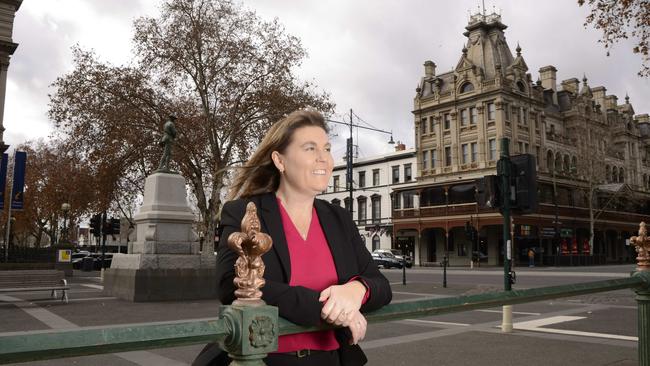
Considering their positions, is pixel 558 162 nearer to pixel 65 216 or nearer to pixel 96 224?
pixel 96 224

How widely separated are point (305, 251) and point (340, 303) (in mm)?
485

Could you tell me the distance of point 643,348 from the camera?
371cm

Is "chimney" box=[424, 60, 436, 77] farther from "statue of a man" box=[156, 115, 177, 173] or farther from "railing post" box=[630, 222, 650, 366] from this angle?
"railing post" box=[630, 222, 650, 366]

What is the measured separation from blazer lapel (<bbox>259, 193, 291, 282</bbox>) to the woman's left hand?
287 mm

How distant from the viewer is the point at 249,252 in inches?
61.9

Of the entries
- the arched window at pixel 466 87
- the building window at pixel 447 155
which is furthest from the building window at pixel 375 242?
the arched window at pixel 466 87

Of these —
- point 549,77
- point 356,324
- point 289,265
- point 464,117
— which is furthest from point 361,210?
point 356,324

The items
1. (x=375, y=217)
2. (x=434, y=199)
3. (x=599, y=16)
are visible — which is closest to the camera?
(x=599, y=16)

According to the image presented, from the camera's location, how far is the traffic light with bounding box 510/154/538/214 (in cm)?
964

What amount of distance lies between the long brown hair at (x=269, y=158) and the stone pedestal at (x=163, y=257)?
42.1 ft

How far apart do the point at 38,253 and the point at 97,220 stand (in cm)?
492

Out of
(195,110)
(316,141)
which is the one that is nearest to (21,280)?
(195,110)

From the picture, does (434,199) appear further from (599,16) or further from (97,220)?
(599,16)

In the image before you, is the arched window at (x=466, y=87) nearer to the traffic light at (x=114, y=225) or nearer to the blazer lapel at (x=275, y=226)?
the traffic light at (x=114, y=225)
